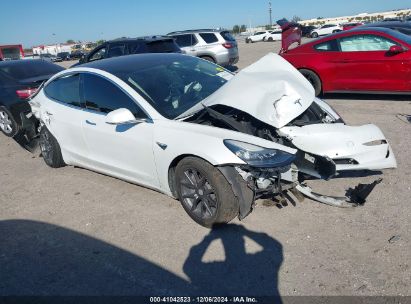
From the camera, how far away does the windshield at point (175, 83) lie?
13.3 ft

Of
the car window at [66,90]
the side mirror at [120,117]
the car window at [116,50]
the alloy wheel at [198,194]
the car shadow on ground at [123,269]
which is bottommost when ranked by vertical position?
the car shadow on ground at [123,269]

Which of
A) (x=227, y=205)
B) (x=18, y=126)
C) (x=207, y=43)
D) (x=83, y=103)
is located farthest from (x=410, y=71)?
(x=207, y=43)

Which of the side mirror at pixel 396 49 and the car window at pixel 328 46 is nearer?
the side mirror at pixel 396 49

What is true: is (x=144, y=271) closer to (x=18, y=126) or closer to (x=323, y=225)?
(x=323, y=225)

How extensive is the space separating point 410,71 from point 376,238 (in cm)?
507

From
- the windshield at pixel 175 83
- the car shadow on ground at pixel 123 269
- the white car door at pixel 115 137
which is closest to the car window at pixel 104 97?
the white car door at pixel 115 137

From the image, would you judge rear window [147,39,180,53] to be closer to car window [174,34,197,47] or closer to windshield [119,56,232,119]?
car window [174,34,197,47]

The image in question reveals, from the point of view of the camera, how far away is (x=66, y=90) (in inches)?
198

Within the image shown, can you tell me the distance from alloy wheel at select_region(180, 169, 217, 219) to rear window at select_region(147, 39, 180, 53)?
7.30m

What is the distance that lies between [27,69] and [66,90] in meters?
3.57

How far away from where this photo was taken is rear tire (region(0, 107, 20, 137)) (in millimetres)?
7352

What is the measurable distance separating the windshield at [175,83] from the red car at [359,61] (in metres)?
3.86

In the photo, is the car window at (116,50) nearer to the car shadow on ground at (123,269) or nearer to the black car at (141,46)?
the black car at (141,46)

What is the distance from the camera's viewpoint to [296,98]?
383 centimetres
